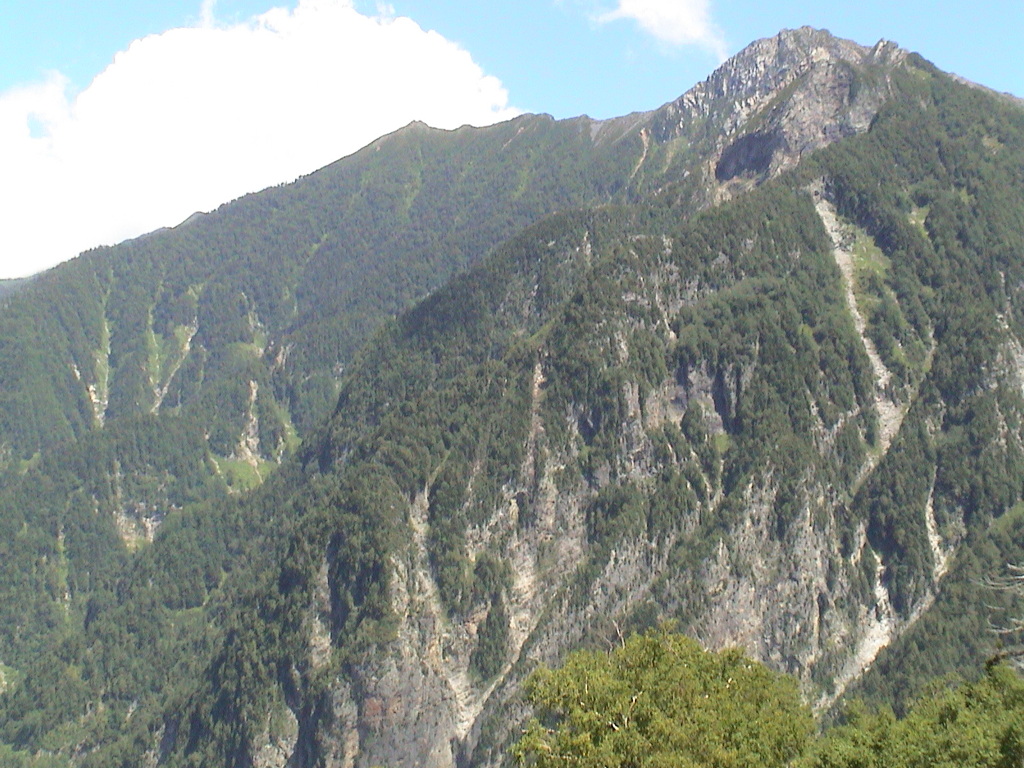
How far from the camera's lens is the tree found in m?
81.0

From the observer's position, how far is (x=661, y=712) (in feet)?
282

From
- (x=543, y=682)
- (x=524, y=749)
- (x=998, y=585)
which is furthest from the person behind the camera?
(x=543, y=682)

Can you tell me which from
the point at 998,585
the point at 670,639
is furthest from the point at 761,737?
the point at 998,585

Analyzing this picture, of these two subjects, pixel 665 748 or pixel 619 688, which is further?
pixel 619 688

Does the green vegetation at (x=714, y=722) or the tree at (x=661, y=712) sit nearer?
the green vegetation at (x=714, y=722)

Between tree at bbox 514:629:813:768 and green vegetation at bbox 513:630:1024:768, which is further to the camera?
tree at bbox 514:629:813:768

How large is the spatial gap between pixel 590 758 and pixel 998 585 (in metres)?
30.4

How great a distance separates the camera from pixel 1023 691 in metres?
84.2

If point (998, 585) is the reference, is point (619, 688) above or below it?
below

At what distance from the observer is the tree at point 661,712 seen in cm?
8100

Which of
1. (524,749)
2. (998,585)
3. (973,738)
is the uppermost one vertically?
(998,585)

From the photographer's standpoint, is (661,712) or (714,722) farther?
(714,722)

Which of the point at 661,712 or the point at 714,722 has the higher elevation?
the point at 661,712

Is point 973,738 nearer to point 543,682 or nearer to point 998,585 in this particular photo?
point 998,585
